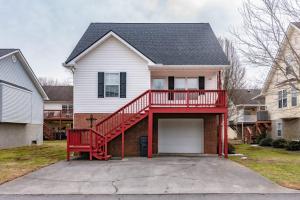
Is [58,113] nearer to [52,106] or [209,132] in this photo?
[52,106]

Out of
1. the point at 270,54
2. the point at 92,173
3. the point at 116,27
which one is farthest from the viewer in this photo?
the point at 116,27

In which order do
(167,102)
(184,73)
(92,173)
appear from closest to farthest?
(92,173) < (167,102) < (184,73)

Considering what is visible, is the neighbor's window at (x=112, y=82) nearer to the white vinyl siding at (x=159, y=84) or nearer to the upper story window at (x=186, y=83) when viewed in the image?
the white vinyl siding at (x=159, y=84)

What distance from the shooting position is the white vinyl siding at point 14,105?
25894 mm

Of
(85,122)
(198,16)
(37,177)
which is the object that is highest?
(198,16)

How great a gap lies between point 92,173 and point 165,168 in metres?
3.00

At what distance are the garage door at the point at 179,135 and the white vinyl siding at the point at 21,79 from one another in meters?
13.2

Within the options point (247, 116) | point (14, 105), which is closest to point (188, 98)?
point (14, 105)

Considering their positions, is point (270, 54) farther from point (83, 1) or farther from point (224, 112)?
point (83, 1)

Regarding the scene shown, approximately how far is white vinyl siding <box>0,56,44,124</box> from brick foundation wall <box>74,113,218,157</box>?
9786mm

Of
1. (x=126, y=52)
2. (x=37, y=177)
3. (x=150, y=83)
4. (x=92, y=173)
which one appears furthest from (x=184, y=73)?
(x=37, y=177)

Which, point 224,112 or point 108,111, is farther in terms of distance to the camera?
point 108,111

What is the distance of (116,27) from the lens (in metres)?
24.5

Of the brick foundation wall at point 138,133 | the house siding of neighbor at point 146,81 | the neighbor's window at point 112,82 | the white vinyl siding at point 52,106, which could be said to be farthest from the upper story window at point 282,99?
the white vinyl siding at point 52,106
